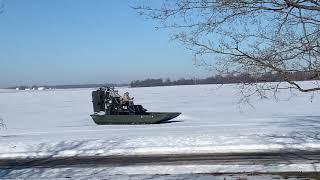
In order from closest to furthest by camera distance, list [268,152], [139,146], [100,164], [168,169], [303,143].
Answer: [168,169] < [100,164] < [268,152] < [303,143] < [139,146]

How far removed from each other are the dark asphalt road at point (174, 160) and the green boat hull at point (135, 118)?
1084cm

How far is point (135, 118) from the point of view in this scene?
24.5m

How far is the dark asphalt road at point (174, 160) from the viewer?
11.7m

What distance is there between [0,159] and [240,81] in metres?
9.52

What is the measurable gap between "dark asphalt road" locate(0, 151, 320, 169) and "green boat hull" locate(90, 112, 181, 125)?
10842 mm

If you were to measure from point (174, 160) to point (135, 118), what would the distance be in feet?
40.2

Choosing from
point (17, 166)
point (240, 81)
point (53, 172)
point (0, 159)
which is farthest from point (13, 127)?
point (240, 81)

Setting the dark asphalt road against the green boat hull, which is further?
the green boat hull

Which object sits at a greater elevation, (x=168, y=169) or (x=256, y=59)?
(x=256, y=59)

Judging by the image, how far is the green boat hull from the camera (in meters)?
24.5

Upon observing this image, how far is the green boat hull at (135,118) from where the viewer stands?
80.3 feet

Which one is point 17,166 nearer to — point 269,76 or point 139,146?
point 139,146

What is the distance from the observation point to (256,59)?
6621 millimetres

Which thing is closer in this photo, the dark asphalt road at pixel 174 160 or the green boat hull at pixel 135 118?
the dark asphalt road at pixel 174 160
